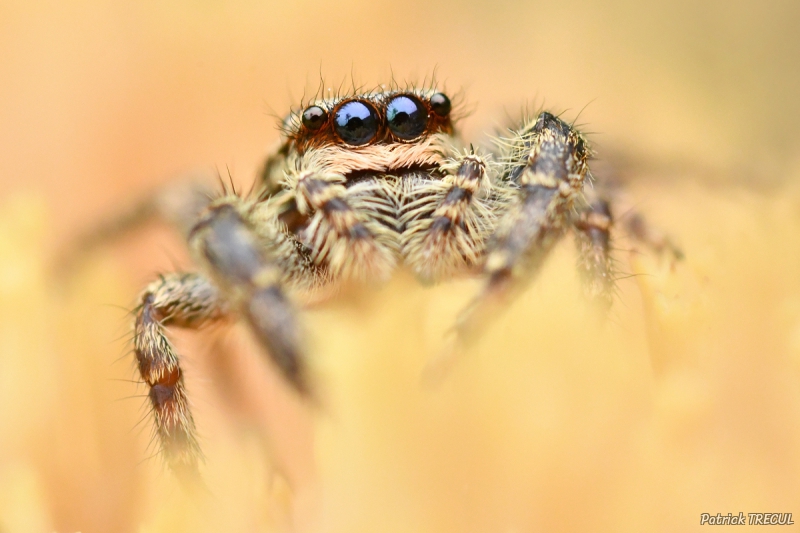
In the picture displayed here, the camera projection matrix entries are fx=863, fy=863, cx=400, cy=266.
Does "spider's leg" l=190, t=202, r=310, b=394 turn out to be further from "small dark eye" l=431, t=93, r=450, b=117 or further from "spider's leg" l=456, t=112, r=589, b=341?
"small dark eye" l=431, t=93, r=450, b=117

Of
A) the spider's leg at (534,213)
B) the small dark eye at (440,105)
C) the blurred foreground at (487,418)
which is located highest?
the small dark eye at (440,105)

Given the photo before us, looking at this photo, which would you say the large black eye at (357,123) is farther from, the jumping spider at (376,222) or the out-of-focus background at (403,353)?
the out-of-focus background at (403,353)

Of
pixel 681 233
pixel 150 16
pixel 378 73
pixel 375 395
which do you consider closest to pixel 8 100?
pixel 150 16

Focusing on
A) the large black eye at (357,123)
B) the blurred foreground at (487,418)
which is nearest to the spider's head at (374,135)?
the large black eye at (357,123)

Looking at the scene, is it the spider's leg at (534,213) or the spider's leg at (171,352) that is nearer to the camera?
the spider's leg at (534,213)

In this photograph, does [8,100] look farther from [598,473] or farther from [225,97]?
[598,473]

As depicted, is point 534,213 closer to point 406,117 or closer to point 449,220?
point 449,220

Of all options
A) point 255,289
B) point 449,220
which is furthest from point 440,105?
point 255,289
